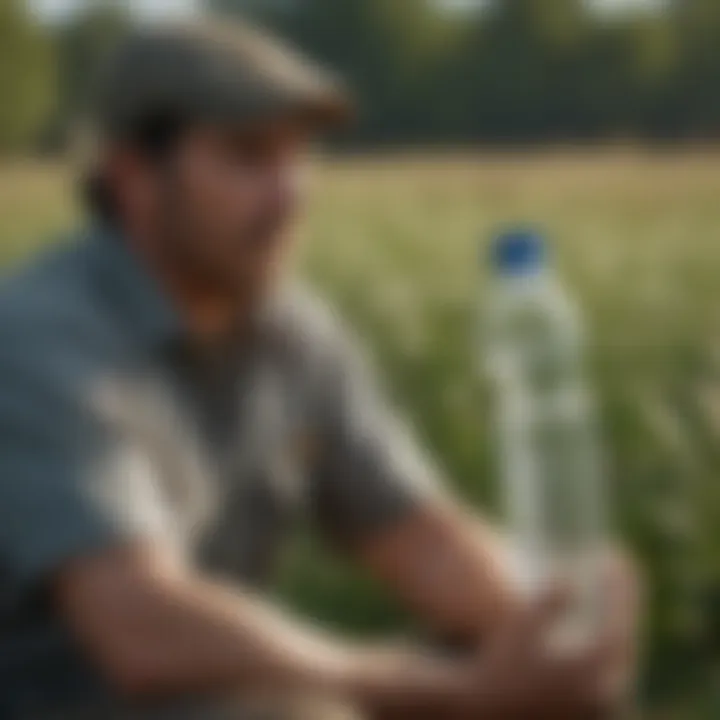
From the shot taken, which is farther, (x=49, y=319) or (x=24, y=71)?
(x=24, y=71)

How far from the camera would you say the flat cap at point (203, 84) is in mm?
1317

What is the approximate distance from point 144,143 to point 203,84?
7 cm

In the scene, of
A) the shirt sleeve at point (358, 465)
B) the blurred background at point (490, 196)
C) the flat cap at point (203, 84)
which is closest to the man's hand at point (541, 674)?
the shirt sleeve at point (358, 465)

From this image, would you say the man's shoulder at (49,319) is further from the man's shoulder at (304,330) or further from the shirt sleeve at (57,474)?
the man's shoulder at (304,330)

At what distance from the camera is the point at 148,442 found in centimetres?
131

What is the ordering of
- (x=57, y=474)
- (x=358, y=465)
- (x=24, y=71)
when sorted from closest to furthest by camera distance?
(x=57, y=474) → (x=358, y=465) → (x=24, y=71)

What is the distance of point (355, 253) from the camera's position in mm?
1714

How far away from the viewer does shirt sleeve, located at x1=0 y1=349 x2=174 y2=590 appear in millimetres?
1248

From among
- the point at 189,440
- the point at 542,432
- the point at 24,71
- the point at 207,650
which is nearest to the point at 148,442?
the point at 189,440

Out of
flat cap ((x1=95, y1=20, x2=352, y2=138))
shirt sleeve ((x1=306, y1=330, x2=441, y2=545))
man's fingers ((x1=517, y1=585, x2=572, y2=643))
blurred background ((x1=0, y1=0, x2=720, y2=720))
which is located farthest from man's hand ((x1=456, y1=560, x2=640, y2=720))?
flat cap ((x1=95, y1=20, x2=352, y2=138))

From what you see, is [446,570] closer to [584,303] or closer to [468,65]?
[584,303]

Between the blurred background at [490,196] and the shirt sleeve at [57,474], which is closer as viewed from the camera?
the shirt sleeve at [57,474]

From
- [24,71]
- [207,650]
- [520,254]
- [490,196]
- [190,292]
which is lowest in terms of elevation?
[207,650]

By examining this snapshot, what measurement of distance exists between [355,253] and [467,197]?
130 millimetres
